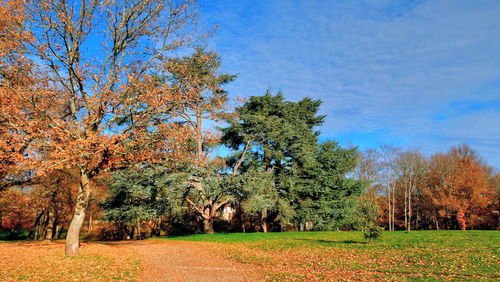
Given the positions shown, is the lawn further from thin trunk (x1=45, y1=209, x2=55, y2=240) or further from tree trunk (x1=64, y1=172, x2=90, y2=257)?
thin trunk (x1=45, y1=209, x2=55, y2=240)

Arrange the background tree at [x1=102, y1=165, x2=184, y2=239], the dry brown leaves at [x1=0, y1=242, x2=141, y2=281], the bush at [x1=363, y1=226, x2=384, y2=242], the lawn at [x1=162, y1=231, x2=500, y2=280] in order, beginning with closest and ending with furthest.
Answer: the dry brown leaves at [x1=0, y1=242, x2=141, y2=281] < the lawn at [x1=162, y1=231, x2=500, y2=280] < the bush at [x1=363, y1=226, x2=384, y2=242] < the background tree at [x1=102, y1=165, x2=184, y2=239]

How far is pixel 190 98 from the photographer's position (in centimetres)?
1437

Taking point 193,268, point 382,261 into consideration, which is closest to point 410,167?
point 382,261

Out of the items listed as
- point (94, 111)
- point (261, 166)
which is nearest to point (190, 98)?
point (94, 111)

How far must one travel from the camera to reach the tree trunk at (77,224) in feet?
41.8

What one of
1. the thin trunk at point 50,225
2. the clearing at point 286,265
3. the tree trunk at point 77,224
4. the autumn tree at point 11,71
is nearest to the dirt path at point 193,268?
the clearing at point 286,265

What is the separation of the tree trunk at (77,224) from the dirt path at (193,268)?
2974 millimetres

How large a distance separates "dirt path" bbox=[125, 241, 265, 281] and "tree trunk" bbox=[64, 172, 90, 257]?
2.97m

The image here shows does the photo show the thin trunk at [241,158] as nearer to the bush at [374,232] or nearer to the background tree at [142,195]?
the background tree at [142,195]

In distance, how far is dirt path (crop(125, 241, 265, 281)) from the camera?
10.0 metres

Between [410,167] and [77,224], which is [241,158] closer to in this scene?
[77,224]

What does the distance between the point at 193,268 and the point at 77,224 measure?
5.71 metres

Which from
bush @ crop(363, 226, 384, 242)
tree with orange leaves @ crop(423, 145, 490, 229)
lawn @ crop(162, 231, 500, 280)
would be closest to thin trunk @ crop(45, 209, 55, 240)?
lawn @ crop(162, 231, 500, 280)

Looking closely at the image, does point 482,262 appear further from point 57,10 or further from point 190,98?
point 57,10
